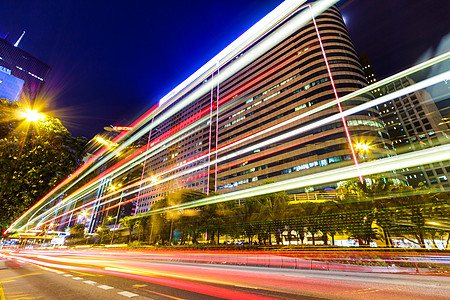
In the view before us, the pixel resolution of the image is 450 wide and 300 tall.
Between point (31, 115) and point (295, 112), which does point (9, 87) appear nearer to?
point (295, 112)

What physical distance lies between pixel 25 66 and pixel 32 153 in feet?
724

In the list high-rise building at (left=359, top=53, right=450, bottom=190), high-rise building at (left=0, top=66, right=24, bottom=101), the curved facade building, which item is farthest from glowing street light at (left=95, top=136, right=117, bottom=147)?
high-rise building at (left=0, top=66, right=24, bottom=101)

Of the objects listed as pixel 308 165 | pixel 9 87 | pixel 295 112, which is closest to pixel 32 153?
pixel 308 165

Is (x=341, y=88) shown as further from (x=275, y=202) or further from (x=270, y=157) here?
(x=275, y=202)

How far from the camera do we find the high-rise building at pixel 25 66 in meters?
143

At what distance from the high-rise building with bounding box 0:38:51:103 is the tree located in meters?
183

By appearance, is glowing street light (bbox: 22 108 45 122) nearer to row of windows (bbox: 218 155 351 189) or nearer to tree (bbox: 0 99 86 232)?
tree (bbox: 0 99 86 232)

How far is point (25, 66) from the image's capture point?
155m

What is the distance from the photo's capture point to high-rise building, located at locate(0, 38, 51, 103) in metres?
143

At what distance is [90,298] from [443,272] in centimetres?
1446

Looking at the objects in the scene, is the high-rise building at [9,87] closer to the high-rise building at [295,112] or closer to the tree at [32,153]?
the high-rise building at [295,112]

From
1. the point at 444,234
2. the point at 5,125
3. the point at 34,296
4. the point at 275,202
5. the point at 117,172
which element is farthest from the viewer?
the point at 117,172

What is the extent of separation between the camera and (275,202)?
2334 centimetres

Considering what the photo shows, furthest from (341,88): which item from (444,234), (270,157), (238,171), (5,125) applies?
(5,125)
